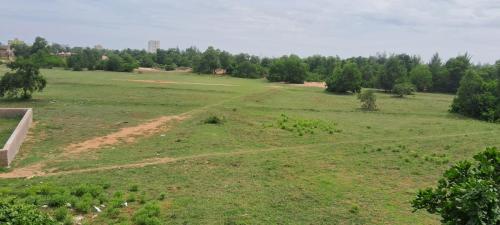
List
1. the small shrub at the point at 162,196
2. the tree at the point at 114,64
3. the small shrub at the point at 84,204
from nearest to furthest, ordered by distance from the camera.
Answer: the small shrub at the point at 84,204 → the small shrub at the point at 162,196 → the tree at the point at 114,64

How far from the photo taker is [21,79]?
34.1 m

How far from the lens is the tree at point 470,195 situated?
19.6 ft

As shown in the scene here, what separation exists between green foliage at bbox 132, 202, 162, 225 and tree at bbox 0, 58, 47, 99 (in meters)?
26.2

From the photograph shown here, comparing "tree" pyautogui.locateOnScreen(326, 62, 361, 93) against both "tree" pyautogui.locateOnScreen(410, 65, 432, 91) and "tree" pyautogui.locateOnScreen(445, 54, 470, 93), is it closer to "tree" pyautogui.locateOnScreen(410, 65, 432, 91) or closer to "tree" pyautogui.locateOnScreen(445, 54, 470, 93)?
"tree" pyautogui.locateOnScreen(410, 65, 432, 91)

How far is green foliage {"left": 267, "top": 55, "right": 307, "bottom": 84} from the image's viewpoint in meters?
75.6

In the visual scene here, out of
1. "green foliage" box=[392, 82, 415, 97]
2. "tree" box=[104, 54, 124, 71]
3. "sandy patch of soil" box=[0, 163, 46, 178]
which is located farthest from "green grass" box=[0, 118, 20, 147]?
"tree" box=[104, 54, 124, 71]

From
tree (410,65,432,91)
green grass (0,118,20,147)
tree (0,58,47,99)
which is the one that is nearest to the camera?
green grass (0,118,20,147)

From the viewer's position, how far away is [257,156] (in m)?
20.3

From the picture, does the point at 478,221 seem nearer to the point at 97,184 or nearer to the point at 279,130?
the point at 97,184

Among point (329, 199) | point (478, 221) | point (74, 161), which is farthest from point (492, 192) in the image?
point (74, 161)

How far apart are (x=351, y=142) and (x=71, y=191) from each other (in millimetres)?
15502

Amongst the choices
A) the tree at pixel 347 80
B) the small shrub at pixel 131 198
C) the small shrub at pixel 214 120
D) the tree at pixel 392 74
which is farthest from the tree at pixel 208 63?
the small shrub at pixel 131 198

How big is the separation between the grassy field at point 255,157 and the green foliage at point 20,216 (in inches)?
111

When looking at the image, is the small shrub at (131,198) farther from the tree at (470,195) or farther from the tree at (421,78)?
the tree at (421,78)
